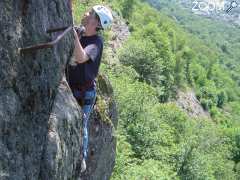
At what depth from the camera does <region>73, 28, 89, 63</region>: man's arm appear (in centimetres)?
993

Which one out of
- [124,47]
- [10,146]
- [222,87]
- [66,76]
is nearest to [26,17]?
[10,146]

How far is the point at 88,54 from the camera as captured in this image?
33.3ft

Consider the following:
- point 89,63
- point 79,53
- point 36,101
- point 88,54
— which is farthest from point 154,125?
point 36,101

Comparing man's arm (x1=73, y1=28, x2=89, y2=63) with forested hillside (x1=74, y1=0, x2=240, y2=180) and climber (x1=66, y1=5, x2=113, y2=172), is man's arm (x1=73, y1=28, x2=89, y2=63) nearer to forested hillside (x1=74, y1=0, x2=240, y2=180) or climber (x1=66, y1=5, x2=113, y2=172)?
climber (x1=66, y1=5, x2=113, y2=172)

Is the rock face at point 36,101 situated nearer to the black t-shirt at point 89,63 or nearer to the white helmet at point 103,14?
the black t-shirt at point 89,63

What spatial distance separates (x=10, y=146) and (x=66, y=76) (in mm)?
3495

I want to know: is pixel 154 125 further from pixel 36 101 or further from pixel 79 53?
→ pixel 36 101

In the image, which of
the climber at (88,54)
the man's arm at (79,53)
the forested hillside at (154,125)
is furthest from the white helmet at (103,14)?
the forested hillside at (154,125)

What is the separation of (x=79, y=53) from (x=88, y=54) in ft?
0.67

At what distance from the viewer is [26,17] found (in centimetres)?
836

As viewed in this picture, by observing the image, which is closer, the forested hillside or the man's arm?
the man's arm

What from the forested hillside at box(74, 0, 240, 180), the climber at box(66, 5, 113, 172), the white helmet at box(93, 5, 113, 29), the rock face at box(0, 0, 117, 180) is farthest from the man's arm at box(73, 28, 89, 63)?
the forested hillside at box(74, 0, 240, 180)

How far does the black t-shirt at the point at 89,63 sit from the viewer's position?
402 inches

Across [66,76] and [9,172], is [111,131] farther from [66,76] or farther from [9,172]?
[9,172]
